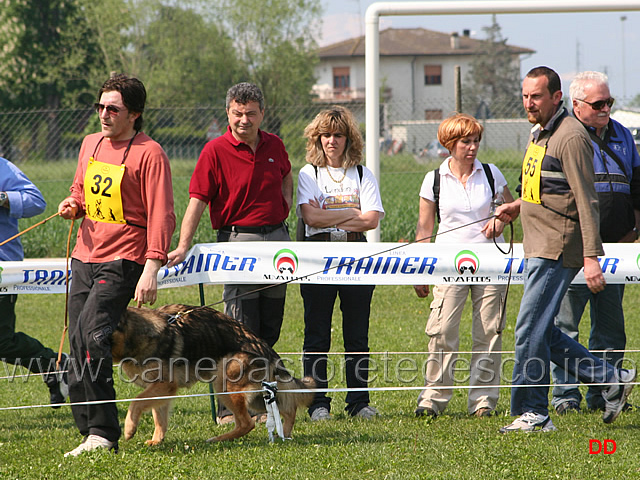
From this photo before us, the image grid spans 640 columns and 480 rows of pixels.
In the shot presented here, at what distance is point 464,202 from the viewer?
5.29 meters

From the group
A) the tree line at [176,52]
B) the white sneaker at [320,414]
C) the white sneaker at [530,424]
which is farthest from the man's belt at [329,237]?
the tree line at [176,52]

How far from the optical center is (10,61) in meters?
48.5

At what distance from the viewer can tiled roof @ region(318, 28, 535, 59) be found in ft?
261

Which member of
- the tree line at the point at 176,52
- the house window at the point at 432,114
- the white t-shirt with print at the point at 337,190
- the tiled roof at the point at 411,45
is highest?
the tiled roof at the point at 411,45

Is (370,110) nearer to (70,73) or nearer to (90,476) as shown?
(90,476)

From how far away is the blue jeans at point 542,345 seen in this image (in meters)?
4.47

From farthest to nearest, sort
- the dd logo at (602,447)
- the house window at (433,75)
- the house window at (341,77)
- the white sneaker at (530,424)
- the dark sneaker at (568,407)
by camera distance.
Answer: the house window at (341,77), the house window at (433,75), the dark sneaker at (568,407), the white sneaker at (530,424), the dd logo at (602,447)

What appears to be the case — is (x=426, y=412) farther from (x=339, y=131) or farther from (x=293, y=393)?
(x=339, y=131)

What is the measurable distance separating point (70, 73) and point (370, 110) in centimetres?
4091

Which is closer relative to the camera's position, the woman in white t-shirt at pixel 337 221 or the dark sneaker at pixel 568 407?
the dark sneaker at pixel 568 407

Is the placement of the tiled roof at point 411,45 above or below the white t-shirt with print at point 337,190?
above

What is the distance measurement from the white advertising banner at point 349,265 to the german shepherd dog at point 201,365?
19.8 inches

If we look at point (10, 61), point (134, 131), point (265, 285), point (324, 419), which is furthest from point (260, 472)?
point (10, 61)

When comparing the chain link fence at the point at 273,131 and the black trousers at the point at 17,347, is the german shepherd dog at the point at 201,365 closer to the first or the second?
the black trousers at the point at 17,347
